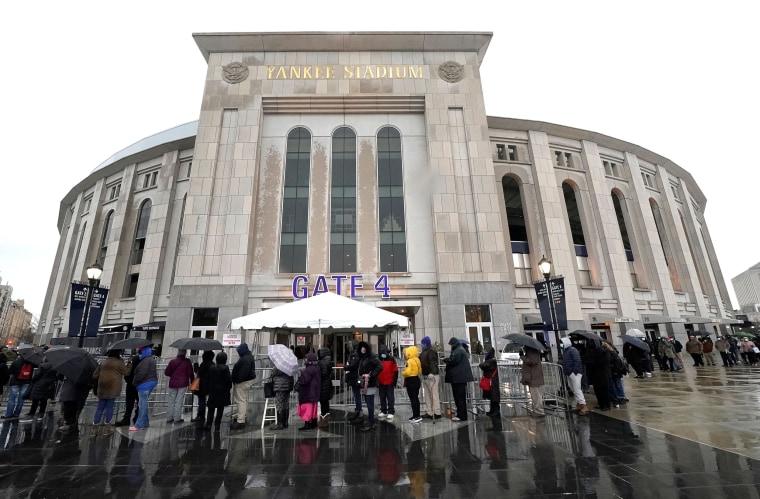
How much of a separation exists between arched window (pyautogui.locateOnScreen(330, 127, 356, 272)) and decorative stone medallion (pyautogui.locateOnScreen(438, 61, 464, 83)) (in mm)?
7873

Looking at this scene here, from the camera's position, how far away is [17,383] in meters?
10.7

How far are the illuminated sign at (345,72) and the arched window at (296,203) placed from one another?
3.99 metres

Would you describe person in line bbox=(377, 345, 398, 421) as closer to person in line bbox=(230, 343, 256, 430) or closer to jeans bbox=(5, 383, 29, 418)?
person in line bbox=(230, 343, 256, 430)

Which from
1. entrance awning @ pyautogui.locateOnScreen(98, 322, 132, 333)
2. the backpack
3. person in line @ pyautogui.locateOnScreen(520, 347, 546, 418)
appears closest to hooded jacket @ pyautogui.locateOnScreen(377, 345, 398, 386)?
person in line @ pyautogui.locateOnScreen(520, 347, 546, 418)

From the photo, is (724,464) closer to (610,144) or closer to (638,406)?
(638,406)

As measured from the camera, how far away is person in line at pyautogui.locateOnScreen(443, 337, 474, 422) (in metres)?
9.50

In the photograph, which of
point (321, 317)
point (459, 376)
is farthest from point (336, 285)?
point (459, 376)

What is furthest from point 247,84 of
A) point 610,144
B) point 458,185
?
point 610,144

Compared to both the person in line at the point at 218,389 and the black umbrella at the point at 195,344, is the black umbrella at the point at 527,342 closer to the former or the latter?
the person in line at the point at 218,389

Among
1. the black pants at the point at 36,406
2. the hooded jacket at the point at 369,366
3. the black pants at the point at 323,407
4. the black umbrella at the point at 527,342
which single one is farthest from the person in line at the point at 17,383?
the black umbrella at the point at 527,342

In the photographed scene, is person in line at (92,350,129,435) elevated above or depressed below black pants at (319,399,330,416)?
above

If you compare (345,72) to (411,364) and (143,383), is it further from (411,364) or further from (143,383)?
(143,383)

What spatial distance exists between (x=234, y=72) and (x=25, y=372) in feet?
74.2

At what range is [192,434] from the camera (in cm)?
866
